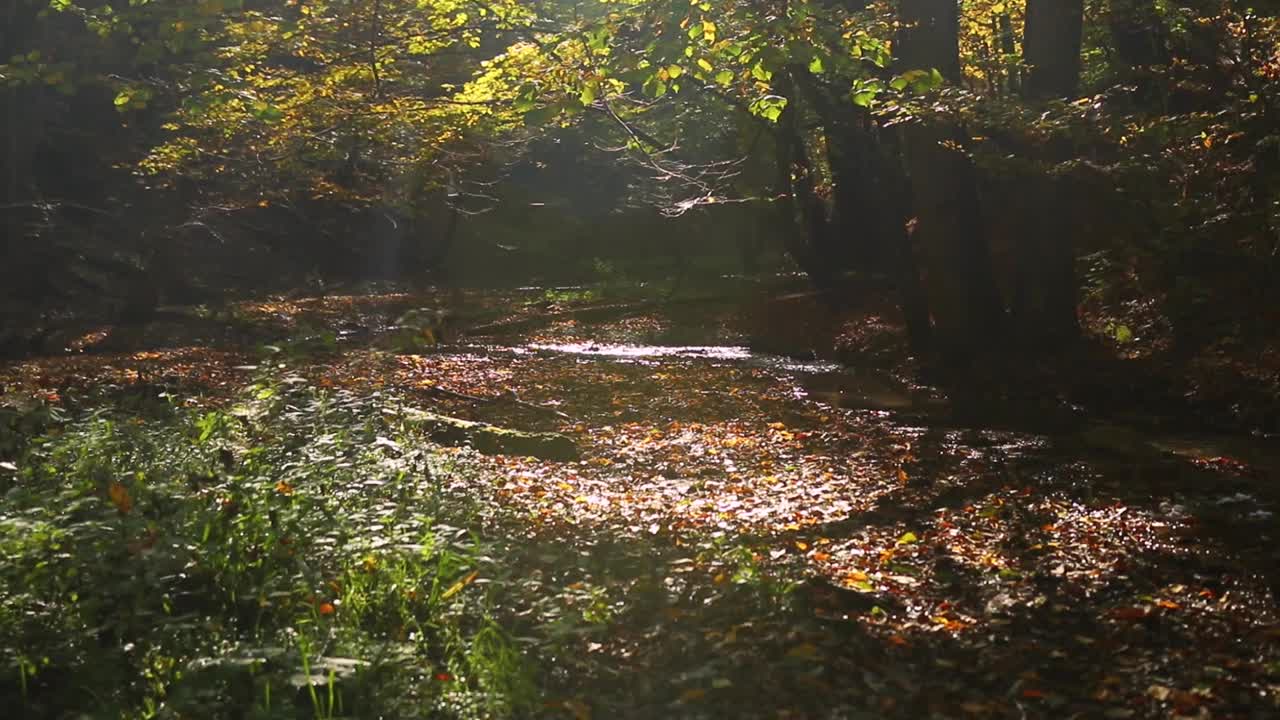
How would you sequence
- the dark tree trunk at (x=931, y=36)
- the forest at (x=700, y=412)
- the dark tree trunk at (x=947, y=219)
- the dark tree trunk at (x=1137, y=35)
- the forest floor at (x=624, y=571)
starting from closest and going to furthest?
the forest floor at (x=624, y=571), the forest at (x=700, y=412), the dark tree trunk at (x=931, y=36), the dark tree trunk at (x=947, y=219), the dark tree trunk at (x=1137, y=35)

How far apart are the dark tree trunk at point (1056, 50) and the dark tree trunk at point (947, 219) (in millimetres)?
937

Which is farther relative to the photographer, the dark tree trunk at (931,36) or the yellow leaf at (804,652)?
the dark tree trunk at (931,36)

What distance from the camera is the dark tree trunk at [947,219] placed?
1216 centimetres

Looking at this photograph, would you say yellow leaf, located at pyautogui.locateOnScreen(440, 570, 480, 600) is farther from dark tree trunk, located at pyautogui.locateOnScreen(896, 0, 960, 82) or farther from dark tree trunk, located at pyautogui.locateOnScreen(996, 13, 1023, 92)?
dark tree trunk, located at pyautogui.locateOnScreen(996, 13, 1023, 92)

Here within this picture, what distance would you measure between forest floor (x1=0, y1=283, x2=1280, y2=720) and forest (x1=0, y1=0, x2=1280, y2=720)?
32 millimetres

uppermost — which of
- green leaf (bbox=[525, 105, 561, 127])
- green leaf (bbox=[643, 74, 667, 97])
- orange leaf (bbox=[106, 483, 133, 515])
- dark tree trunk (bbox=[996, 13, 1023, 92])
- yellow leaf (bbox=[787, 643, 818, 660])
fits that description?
dark tree trunk (bbox=[996, 13, 1023, 92])

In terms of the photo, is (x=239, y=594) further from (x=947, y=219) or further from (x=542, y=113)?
(x=947, y=219)

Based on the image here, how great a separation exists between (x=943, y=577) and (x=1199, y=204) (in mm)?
7598

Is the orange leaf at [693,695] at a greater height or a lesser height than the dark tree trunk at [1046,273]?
lesser

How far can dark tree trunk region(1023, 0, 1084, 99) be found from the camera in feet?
40.7

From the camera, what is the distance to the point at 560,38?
10453 mm

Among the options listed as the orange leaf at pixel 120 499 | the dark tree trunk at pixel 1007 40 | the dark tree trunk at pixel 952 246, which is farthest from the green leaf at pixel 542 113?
the dark tree trunk at pixel 1007 40

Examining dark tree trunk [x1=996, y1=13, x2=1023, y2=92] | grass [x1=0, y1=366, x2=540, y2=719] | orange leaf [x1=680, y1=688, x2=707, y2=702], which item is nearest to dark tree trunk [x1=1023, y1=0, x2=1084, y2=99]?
grass [x1=0, y1=366, x2=540, y2=719]

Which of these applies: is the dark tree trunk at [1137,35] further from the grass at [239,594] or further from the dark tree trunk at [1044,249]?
the grass at [239,594]
